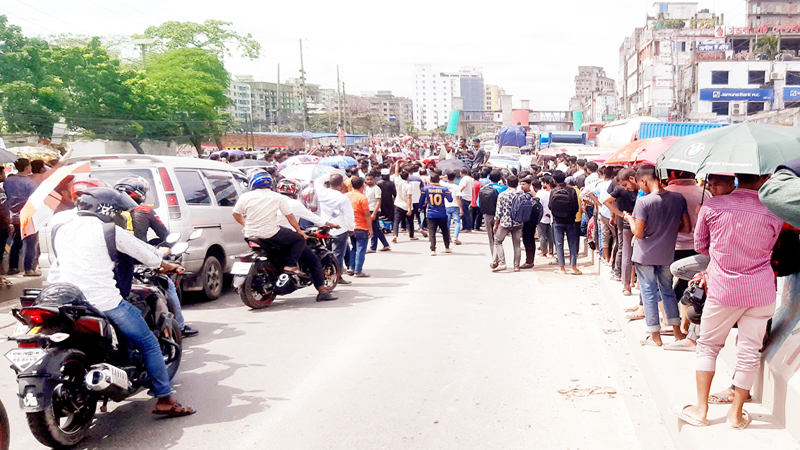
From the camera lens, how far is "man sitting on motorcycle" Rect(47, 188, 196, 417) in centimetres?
446

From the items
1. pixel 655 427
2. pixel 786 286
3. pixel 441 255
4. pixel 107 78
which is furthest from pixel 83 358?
pixel 107 78

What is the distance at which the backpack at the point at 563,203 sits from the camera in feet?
35.7

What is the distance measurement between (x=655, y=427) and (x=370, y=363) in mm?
2620

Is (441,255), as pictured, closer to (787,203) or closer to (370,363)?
(370,363)

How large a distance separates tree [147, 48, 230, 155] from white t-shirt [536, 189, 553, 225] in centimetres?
3064

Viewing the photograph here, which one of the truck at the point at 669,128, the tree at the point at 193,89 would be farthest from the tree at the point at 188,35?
the truck at the point at 669,128

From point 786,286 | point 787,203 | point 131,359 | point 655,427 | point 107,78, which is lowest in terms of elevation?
point 655,427

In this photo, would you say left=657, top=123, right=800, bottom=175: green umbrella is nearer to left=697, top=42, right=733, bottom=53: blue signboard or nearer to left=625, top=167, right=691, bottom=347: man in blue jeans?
left=625, top=167, right=691, bottom=347: man in blue jeans

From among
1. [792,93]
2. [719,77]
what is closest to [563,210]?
[719,77]

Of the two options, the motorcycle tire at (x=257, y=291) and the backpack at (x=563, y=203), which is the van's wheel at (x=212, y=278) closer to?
the motorcycle tire at (x=257, y=291)

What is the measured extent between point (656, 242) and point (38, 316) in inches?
202

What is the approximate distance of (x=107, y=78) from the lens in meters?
33.2

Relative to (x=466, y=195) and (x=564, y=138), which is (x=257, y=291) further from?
(x=564, y=138)

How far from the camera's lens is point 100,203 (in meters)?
4.55
